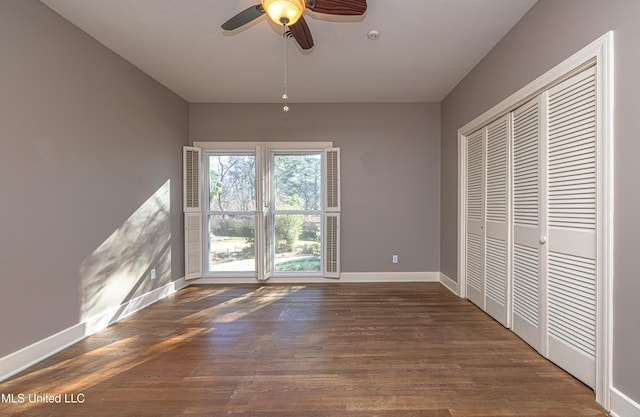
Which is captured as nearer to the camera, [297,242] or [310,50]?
[310,50]

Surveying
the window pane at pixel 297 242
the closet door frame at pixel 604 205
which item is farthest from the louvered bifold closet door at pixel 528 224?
the window pane at pixel 297 242

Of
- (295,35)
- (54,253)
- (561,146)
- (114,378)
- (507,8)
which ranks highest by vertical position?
(507,8)

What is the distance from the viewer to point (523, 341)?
2344mm

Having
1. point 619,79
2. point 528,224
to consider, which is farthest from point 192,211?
point 619,79

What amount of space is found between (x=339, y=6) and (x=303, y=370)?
2.50m

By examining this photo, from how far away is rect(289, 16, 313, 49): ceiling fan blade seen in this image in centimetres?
186

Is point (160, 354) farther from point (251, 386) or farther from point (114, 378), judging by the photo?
point (251, 386)

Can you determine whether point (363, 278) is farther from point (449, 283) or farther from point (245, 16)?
point (245, 16)

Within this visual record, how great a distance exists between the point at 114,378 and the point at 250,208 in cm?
264

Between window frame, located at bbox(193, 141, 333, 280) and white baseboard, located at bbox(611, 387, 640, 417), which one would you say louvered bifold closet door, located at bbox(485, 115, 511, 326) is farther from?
window frame, located at bbox(193, 141, 333, 280)

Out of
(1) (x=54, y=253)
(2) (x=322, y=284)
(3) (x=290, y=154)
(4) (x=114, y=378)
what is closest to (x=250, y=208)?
(3) (x=290, y=154)

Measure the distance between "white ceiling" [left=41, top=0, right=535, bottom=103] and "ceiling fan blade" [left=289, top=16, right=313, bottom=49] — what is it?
1.12ft

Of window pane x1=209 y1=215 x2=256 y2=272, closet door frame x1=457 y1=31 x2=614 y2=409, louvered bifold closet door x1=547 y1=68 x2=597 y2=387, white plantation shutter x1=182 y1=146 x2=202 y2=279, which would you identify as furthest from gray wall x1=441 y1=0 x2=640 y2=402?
white plantation shutter x1=182 y1=146 x2=202 y2=279

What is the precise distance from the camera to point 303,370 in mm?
1992
